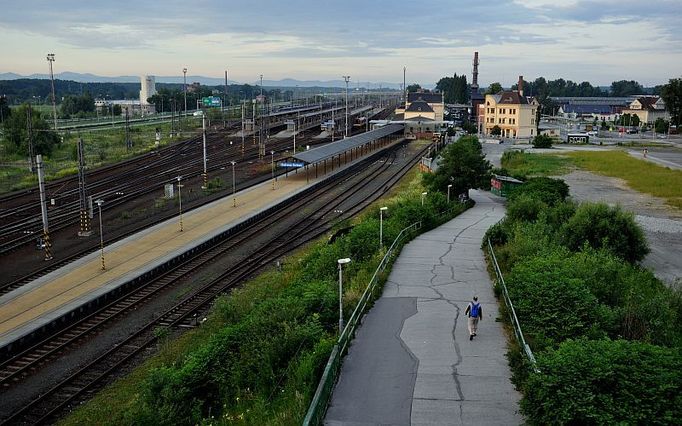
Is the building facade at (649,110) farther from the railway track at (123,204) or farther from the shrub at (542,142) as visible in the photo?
the railway track at (123,204)

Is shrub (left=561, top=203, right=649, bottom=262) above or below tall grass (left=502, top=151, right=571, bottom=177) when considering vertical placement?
above

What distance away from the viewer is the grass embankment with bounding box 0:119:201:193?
153 feet

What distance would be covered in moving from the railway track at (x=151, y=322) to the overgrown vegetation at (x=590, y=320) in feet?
33.7

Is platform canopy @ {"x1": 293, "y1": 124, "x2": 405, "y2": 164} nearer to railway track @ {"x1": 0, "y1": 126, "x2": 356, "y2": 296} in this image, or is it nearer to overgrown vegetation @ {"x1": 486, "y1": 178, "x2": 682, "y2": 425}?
railway track @ {"x1": 0, "y1": 126, "x2": 356, "y2": 296}

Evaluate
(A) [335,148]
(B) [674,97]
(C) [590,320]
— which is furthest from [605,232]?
(B) [674,97]

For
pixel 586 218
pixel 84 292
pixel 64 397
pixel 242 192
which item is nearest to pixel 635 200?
pixel 586 218

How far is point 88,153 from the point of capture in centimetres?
6381

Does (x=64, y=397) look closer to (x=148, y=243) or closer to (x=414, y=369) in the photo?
(x=414, y=369)

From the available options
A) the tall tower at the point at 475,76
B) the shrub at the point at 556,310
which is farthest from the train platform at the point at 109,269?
the tall tower at the point at 475,76

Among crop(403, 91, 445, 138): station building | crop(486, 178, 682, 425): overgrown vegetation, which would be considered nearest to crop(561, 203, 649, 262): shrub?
crop(486, 178, 682, 425): overgrown vegetation

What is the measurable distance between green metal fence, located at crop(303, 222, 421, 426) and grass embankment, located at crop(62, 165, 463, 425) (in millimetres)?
274

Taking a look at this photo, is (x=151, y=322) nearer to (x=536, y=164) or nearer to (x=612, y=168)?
(x=536, y=164)

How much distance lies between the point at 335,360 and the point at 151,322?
33.1 ft

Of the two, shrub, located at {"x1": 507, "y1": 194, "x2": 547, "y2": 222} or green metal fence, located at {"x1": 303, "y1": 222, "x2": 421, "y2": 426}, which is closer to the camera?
green metal fence, located at {"x1": 303, "y1": 222, "x2": 421, "y2": 426}
